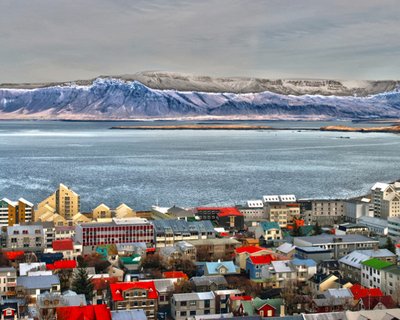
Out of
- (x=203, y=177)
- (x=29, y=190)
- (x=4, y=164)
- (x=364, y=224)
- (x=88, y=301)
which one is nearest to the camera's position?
(x=88, y=301)

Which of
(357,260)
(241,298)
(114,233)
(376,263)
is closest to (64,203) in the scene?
(114,233)

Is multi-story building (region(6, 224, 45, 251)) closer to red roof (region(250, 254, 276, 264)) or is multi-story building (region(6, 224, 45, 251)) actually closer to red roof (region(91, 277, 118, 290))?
red roof (region(91, 277, 118, 290))

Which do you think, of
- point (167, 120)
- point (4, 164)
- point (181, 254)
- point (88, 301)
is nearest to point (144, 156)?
point (4, 164)

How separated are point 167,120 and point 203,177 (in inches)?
3213

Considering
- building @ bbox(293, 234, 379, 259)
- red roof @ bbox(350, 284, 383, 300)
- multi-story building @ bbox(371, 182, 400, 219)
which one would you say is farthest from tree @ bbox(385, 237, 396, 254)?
multi-story building @ bbox(371, 182, 400, 219)

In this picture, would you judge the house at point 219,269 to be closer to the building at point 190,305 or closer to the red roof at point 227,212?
the building at point 190,305

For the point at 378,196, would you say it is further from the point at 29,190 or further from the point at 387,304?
the point at 29,190

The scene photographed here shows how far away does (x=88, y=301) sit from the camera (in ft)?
29.6

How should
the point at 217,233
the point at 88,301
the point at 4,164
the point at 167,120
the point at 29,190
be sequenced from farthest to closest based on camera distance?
the point at 167,120 < the point at 4,164 < the point at 29,190 < the point at 217,233 < the point at 88,301

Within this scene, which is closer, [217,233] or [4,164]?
[217,233]

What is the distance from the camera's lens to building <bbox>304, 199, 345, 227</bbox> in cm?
1653

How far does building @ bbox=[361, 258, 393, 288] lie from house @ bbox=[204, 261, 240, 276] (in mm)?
1666

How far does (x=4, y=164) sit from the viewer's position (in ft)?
111

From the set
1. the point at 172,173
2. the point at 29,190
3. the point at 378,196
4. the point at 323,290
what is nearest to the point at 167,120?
the point at 172,173
